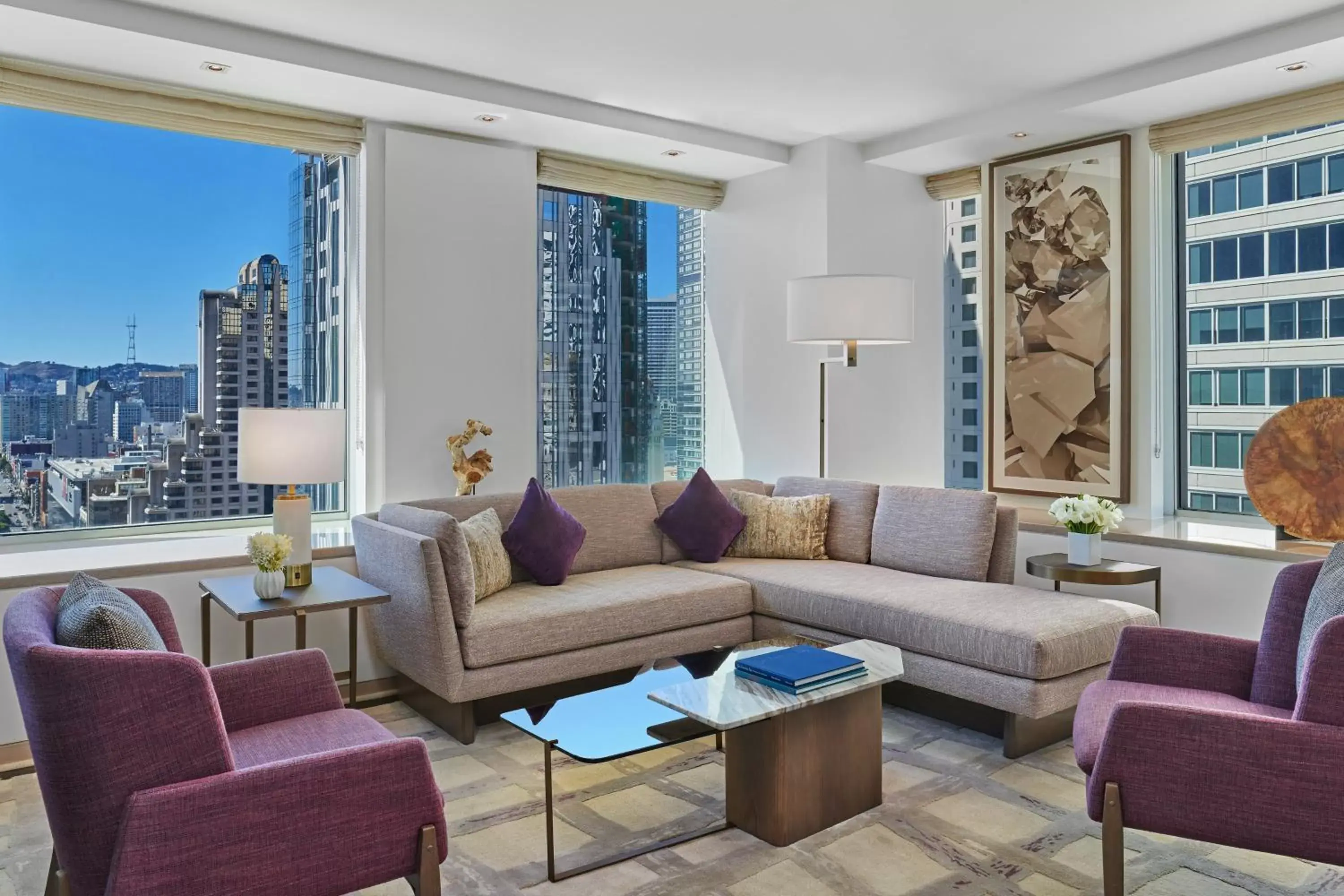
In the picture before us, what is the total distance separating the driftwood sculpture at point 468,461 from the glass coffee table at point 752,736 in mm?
1861

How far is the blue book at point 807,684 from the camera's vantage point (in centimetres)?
265

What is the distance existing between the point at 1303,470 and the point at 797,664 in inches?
98.9

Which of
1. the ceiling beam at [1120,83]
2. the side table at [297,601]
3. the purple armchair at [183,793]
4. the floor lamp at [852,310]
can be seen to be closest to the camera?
the purple armchair at [183,793]

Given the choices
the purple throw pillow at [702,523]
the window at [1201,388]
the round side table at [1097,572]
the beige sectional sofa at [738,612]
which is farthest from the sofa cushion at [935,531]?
the window at [1201,388]

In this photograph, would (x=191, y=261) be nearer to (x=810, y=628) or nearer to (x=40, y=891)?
(x=40, y=891)

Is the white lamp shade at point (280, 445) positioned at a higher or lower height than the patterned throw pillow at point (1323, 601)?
higher

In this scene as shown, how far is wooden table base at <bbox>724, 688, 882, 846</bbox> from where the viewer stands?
2.67 m

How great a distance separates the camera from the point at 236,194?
174 inches

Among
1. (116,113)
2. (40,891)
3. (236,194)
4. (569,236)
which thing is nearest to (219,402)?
(236,194)

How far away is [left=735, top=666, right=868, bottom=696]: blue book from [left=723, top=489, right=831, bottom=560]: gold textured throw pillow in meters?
1.82

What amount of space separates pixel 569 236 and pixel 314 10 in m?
2.09

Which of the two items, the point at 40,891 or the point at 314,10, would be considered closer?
the point at 40,891

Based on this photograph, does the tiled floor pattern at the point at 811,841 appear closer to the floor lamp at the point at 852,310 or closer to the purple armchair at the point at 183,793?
the purple armchair at the point at 183,793

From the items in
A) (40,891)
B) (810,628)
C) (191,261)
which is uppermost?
(191,261)
